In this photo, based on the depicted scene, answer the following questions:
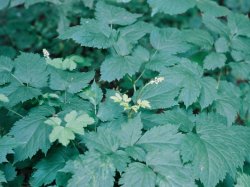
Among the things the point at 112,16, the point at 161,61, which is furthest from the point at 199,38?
the point at 112,16

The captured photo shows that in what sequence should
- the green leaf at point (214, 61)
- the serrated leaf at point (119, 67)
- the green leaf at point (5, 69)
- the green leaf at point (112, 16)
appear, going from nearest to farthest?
the green leaf at point (5, 69), the serrated leaf at point (119, 67), the green leaf at point (214, 61), the green leaf at point (112, 16)

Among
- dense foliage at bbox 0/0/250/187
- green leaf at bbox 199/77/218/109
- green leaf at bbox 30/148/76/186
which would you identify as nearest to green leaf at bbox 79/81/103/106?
dense foliage at bbox 0/0/250/187

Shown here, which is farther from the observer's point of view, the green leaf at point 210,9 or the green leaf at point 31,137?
the green leaf at point 210,9

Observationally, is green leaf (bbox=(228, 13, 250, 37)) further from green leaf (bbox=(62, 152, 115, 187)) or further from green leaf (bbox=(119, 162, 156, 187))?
green leaf (bbox=(62, 152, 115, 187))

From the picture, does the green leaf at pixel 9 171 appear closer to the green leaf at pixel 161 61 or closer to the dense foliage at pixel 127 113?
the dense foliage at pixel 127 113

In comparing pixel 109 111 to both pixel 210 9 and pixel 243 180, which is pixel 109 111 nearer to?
pixel 243 180

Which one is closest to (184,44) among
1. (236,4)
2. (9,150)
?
(9,150)

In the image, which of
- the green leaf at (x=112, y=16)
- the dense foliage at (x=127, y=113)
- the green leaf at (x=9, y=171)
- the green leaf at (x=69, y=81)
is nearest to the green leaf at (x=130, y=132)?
the dense foliage at (x=127, y=113)
